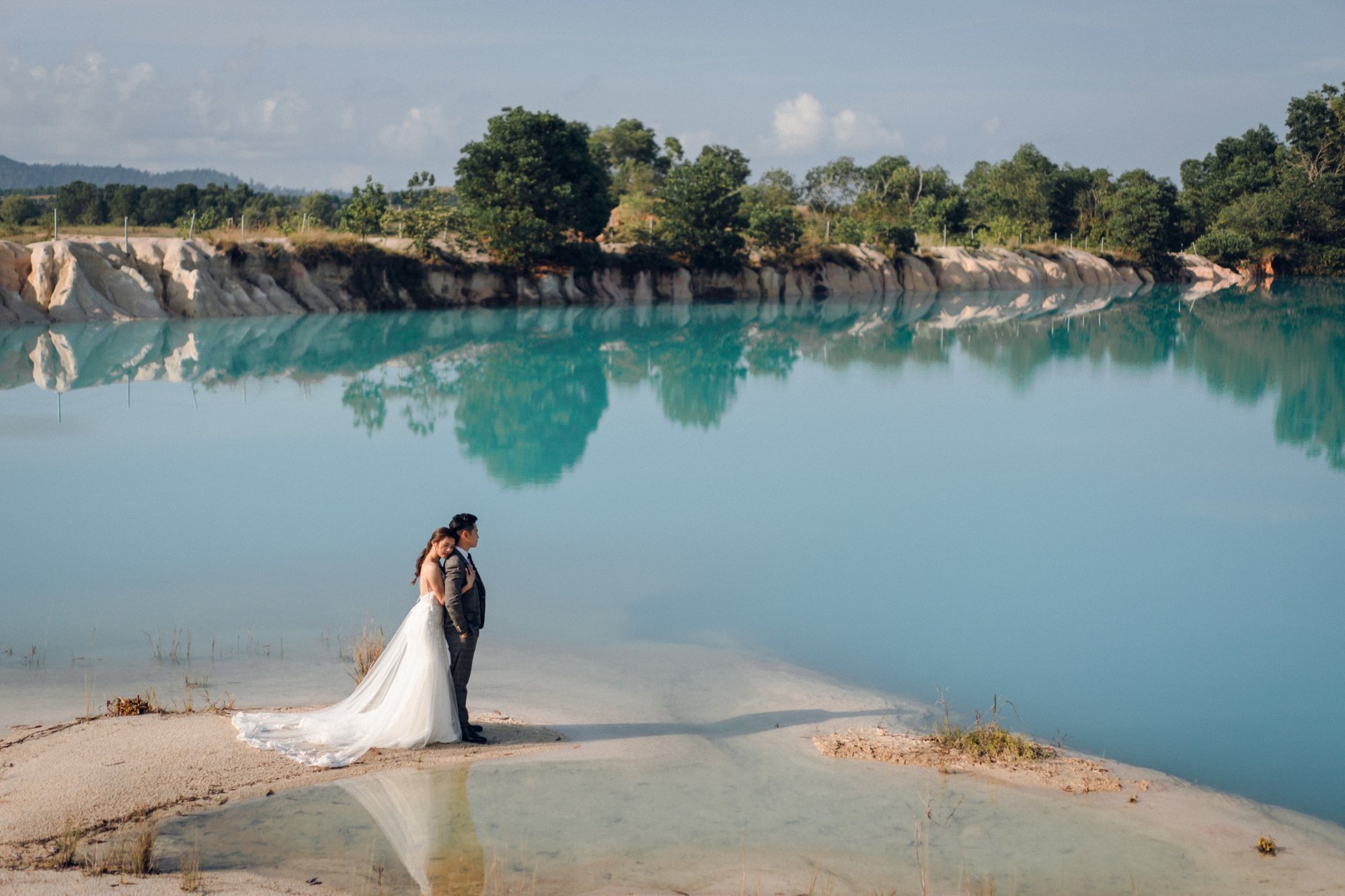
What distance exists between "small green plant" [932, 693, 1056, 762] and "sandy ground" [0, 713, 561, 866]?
96.9 inches

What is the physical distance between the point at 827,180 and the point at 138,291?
6044 centimetres

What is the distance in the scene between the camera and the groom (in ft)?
23.0

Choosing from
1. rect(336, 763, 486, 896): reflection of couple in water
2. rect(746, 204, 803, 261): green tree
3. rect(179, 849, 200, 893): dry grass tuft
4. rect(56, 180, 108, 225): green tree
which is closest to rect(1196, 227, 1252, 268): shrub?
rect(746, 204, 803, 261): green tree

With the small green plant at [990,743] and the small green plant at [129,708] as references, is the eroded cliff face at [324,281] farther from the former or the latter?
the small green plant at [990,743]

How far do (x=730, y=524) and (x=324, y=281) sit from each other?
31.0 meters

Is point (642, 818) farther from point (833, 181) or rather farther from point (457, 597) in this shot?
point (833, 181)

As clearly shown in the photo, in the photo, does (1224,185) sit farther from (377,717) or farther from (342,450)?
(377,717)

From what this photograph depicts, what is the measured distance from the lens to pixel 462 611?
7.04 metres

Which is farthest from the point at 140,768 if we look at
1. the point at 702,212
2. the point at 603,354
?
the point at 702,212

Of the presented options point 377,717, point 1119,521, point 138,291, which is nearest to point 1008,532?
point 1119,521

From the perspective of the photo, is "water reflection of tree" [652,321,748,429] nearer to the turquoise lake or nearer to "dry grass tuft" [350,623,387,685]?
the turquoise lake

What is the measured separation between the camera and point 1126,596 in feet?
38.0

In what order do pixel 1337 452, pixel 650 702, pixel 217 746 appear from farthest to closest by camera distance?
pixel 1337 452
pixel 650 702
pixel 217 746

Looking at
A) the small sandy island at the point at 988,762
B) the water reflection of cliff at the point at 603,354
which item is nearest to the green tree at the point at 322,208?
the water reflection of cliff at the point at 603,354
